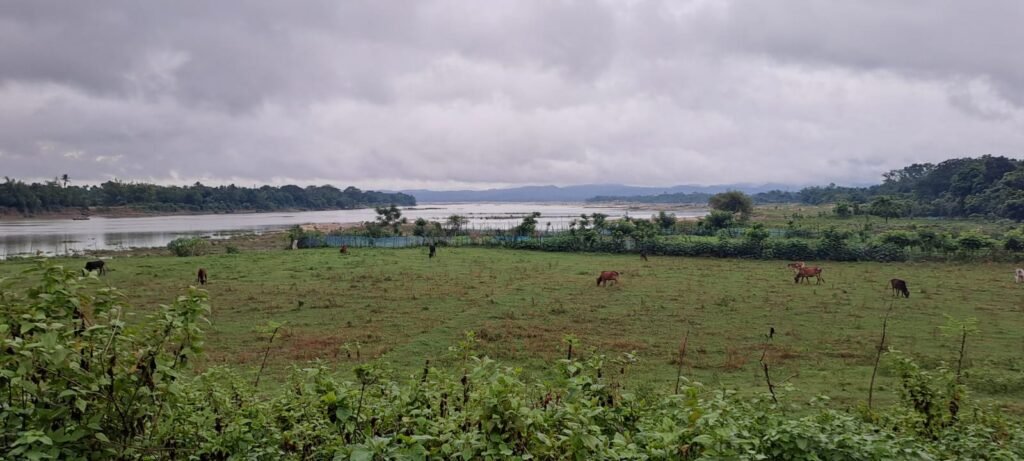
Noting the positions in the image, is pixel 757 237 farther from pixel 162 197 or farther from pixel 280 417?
pixel 162 197

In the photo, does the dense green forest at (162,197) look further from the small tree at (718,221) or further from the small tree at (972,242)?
the small tree at (972,242)

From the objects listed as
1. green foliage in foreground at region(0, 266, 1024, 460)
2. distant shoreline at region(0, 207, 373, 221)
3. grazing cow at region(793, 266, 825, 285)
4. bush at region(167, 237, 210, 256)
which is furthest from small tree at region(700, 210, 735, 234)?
distant shoreline at region(0, 207, 373, 221)

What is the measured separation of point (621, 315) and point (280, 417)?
13.2 meters

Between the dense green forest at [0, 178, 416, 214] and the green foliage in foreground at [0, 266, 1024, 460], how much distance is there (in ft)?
332

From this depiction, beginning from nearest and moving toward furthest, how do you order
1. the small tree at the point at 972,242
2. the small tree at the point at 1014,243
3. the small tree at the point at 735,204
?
1. the small tree at the point at 1014,243
2. the small tree at the point at 972,242
3. the small tree at the point at 735,204

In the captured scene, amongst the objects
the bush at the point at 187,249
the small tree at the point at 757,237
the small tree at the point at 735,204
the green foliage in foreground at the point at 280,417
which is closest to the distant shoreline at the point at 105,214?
the bush at the point at 187,249

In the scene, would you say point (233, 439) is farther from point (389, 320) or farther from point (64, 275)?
point (389, 320)

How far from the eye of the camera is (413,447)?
2533 millimetres

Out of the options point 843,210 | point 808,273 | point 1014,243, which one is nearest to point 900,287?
point 808,273

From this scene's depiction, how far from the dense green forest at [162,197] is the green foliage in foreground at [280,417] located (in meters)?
101

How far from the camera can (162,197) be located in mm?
101750

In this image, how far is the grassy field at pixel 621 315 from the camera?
424 inches

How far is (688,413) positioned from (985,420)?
10.5 ft

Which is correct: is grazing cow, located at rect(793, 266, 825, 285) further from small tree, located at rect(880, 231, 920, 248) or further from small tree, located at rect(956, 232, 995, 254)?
small tree, located at rect(956, 232, 995, 254)
